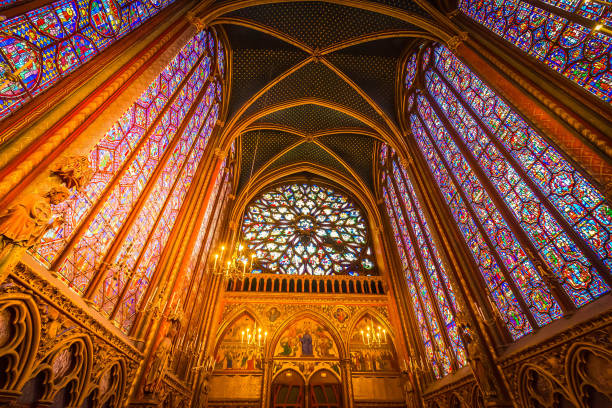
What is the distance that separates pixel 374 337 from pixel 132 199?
11.7m

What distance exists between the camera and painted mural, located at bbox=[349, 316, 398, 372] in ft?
42.6

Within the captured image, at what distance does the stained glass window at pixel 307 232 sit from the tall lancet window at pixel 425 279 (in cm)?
294

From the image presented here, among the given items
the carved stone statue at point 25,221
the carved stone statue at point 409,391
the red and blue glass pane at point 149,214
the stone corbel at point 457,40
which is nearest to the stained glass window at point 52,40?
the carved stone statue at point 25,221

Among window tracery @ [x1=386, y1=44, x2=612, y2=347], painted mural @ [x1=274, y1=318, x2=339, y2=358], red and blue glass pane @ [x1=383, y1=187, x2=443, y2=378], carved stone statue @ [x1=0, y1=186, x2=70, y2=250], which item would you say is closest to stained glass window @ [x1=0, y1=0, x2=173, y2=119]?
carved stone statue @ [x1=0, y1=186, x2=70, y2=250]

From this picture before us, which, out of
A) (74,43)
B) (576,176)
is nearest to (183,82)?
(74,43)

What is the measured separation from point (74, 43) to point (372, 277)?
1479cm

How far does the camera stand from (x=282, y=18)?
1259 cm

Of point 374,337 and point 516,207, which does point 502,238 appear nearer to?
point 516,207

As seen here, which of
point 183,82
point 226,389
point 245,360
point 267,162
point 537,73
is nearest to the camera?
point 537,73

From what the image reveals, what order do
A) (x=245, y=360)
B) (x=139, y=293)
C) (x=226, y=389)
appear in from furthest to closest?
(x=245, y=360) < (x=226, y=389) < (x=139, y=293)

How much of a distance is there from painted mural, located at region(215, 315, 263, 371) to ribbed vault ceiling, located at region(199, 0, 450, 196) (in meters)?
9.03

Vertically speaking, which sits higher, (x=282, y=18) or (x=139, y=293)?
(x=282, y=18)

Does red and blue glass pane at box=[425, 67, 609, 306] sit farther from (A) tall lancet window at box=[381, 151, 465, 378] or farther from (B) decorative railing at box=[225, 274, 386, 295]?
(B) decorative railing at box=[225, 274, 386, 295]

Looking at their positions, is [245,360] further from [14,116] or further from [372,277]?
[14,116]
